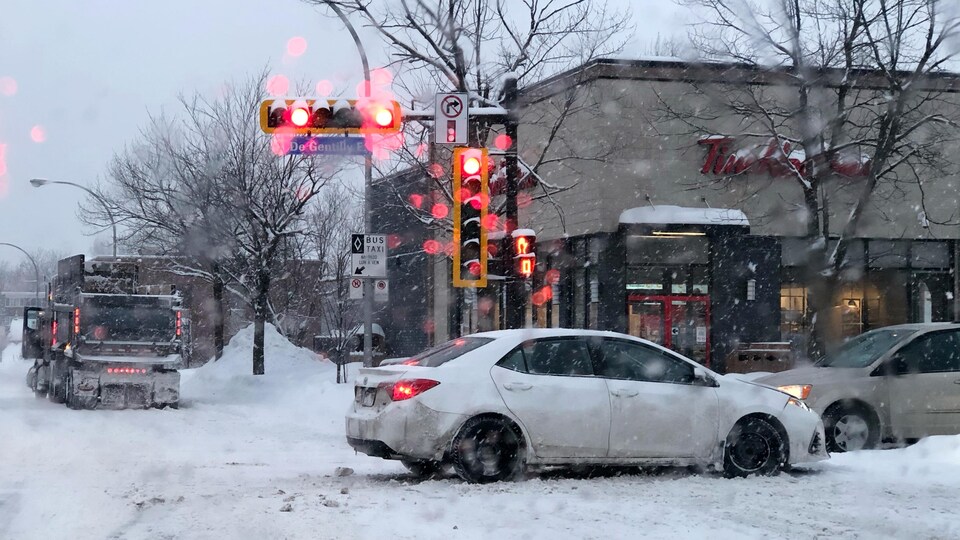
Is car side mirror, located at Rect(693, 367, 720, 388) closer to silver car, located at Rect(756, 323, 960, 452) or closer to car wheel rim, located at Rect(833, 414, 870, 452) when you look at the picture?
silver car, located at Rect(756, 323, 960, 452)

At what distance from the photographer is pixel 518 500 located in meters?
8.18

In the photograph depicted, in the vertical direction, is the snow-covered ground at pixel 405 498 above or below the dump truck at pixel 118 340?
below

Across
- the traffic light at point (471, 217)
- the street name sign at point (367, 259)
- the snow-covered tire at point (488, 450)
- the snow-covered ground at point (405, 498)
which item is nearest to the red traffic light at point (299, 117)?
the traffic light at point (471, 217)

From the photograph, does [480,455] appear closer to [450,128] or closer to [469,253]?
[469,253]

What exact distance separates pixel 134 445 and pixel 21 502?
5.09m

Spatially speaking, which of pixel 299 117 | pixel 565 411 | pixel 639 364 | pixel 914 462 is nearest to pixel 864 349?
pixel 914 462

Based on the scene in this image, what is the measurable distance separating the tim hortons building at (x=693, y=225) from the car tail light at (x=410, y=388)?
14189 mm

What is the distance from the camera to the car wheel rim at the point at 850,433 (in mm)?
11555

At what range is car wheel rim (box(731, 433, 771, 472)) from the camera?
31.7 feet

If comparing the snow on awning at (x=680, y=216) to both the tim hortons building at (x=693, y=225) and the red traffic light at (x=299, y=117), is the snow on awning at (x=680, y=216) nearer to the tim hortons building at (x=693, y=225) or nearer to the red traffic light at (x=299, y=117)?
the tim hortons building at (x=693, y=225)

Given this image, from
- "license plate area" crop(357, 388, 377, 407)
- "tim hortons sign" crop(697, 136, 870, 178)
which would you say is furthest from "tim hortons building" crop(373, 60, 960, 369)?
"license plate area" crop(357, 388, 377, 407)

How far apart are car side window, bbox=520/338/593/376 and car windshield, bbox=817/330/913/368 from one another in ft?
13.7

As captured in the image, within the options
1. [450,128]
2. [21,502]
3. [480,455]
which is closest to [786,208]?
[450,128]

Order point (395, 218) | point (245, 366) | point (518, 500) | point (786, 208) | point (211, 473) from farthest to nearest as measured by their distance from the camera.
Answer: point (395, 218), point (245, 366), point (786, 208), point (211, 473), point (518, 500)
